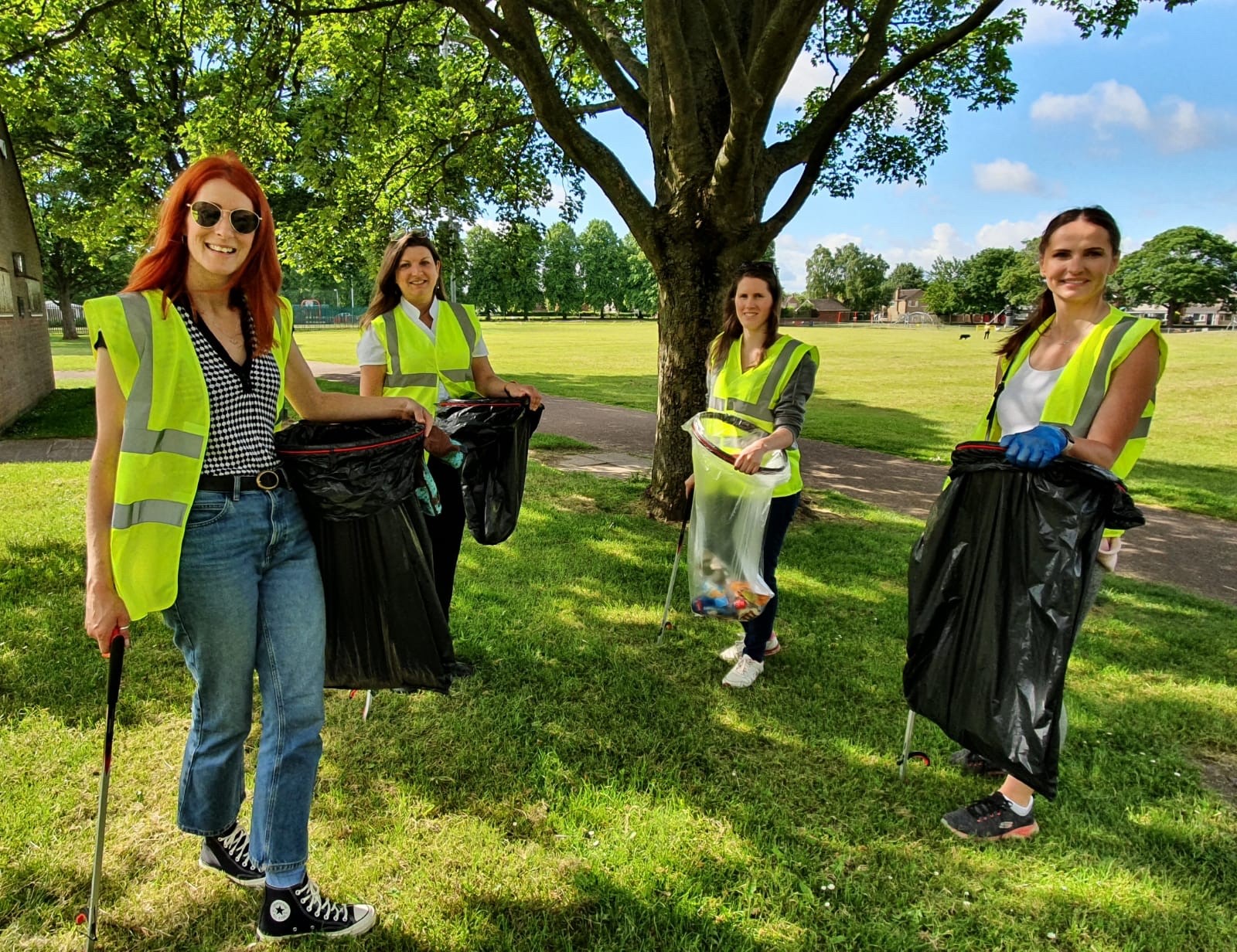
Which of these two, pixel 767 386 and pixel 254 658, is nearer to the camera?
pixel 254 658

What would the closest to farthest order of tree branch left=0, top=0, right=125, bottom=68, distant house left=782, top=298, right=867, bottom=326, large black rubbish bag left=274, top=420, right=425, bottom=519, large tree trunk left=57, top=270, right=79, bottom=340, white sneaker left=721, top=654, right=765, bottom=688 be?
1. large black rubbish bag left=274, top=420, right=425, bottom=519
2. white sneaker left=721, top=654, right=765, bottom=688
3. tree branch left=0, top=0, right=125, bottom=68
4. large tree trunk left=57, top=270, right=79, bottom=340
5. distant house left=782, top=298, right=867, bottom=326

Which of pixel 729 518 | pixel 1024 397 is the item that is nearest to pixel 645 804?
pixel 729 518

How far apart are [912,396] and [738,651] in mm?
17770

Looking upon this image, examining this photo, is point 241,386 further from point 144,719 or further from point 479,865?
point 144,719

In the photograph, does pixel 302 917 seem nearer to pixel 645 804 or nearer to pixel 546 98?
pixel 645 804

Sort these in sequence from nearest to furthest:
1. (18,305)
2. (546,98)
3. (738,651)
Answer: (738,651), (546,98), (18,305)

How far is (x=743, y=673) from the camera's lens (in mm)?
3801

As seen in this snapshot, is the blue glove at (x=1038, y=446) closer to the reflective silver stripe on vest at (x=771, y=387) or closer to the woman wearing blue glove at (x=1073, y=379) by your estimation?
the woman wearing blue glove at (x=1073, y=379)

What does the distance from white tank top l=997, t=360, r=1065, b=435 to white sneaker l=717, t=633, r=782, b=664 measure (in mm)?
1764

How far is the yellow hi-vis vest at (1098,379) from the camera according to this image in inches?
95.5

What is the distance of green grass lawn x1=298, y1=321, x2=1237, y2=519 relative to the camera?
10.7 meters

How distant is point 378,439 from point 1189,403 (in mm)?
23437

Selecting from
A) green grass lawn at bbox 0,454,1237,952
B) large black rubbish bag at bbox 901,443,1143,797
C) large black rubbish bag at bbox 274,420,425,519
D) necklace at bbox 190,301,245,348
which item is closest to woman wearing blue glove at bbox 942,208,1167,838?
large black rubbish bag at bbox 901,443,1143,797

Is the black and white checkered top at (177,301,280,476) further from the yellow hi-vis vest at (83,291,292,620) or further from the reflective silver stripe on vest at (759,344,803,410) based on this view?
the reflective silver stripe on vest at (759,344,803,410)
